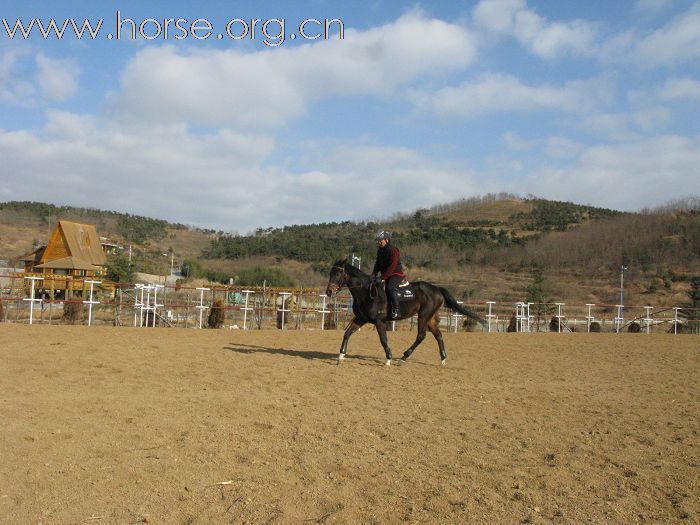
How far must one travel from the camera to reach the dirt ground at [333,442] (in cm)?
392

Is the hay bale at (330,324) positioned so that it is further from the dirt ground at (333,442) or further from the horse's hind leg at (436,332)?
the dirt ground at (333,442)

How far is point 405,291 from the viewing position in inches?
448

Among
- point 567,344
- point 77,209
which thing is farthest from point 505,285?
point 77,209

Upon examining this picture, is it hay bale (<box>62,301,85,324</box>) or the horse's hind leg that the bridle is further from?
hay bale (<box>62,301,85,324</box>)

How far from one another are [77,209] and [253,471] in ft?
370

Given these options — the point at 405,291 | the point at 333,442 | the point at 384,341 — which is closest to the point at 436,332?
the point at 405,291

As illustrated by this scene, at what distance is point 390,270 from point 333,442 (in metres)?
5.92

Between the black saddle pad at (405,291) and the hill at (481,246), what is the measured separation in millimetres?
29672

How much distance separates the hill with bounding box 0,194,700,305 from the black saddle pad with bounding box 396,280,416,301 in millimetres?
29672

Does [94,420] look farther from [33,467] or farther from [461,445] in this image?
[461,445]

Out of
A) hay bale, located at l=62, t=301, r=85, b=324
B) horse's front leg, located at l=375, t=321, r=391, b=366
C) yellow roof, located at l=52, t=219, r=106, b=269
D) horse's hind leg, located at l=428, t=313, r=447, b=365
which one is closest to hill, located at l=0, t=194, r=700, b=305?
yellow roof, located at l=52, t=219, r=106, b=269

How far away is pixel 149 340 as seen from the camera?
13.6 metres

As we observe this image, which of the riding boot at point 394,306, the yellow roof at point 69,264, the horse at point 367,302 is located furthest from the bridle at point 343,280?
the yellow roof at point 69,264

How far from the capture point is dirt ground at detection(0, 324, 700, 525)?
3920mm
